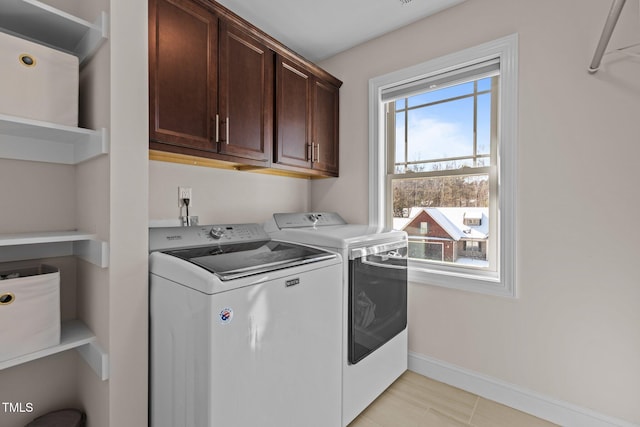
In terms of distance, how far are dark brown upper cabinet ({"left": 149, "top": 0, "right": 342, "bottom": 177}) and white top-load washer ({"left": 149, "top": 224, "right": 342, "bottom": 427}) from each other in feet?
1.81

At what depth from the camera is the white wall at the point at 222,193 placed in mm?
1813

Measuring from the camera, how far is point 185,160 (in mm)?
1840

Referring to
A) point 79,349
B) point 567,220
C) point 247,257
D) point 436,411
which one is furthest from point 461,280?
point 79,349

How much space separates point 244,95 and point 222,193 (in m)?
0.70

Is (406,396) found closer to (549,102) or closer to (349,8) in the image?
(549,102)

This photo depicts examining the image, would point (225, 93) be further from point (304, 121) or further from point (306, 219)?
point (306, 219)

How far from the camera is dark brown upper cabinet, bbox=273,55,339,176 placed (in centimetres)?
210

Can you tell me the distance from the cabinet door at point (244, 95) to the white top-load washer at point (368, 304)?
0.57 metres

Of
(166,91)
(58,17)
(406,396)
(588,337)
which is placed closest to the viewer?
(58,17)

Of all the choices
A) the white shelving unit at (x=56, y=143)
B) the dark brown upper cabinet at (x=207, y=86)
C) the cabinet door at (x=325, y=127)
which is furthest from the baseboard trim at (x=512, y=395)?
the white shelving unit at (x=56, y=143)

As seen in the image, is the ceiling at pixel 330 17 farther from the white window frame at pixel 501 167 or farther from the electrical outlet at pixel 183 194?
the electrical outlet at pixel 183 194

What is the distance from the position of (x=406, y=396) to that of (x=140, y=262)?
1.82 meters

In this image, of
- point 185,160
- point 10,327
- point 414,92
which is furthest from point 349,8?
point 10,327

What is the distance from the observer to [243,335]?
112 cm
